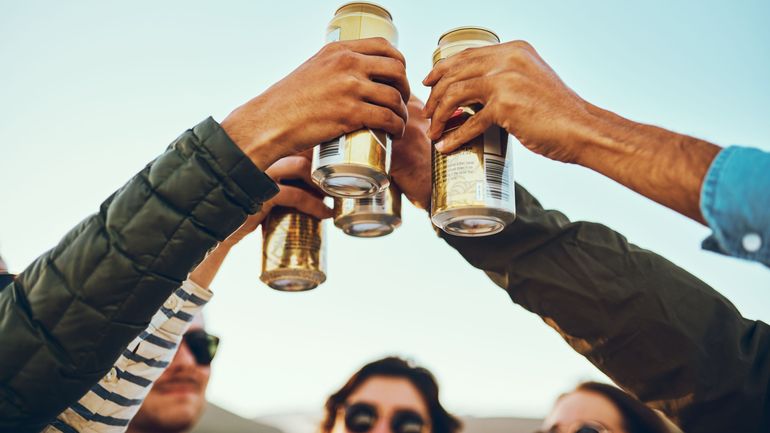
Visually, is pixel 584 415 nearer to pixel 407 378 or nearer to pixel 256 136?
pixel 407 378

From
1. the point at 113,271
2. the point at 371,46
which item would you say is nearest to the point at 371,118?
the point at 371,46

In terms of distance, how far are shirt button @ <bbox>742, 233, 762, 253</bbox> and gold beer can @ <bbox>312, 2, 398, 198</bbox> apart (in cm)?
68

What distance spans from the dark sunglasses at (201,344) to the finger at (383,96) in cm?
212

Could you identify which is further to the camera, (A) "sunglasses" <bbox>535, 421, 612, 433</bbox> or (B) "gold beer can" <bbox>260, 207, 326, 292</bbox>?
(A) "sunglasses" <bbox>535, 421, 612, 433</bbox>

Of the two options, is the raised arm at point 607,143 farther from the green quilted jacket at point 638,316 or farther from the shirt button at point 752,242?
the green quilted jacket at point 638,316

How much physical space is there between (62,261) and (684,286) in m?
1.56

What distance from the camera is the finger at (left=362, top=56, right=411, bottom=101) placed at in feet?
4.97

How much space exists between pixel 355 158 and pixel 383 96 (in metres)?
0.18

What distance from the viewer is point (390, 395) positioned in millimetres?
3789

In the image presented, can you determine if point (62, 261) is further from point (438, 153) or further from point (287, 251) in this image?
point (438, 153)

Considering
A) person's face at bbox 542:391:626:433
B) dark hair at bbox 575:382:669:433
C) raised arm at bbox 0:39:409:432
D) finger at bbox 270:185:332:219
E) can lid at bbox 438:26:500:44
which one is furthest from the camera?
person's face at bbox 542:391:626:433

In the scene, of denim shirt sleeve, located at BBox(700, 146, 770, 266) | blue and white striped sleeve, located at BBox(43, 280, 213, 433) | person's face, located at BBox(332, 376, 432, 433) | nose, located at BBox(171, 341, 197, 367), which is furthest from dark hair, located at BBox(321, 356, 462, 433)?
denim shirt sleeve, located at BBox(700, 146, 770, 266)

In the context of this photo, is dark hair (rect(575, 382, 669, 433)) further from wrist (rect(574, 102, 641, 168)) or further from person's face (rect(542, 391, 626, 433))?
wrist (rect(574, 102, 641, 168))

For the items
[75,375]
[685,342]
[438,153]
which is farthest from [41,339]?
[685,342]
